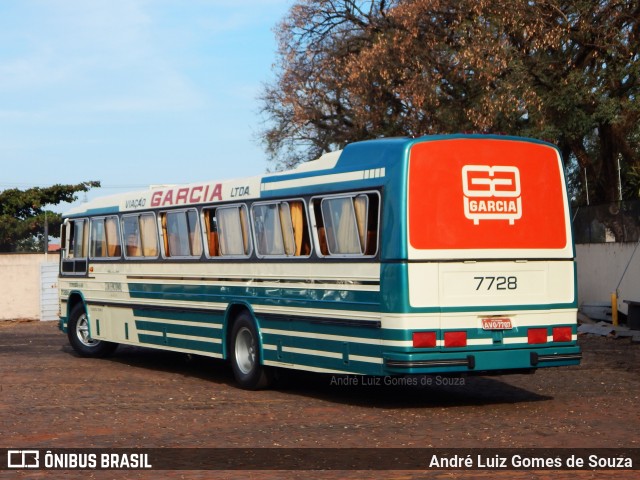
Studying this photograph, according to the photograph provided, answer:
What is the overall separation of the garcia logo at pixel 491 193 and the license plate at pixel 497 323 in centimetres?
108

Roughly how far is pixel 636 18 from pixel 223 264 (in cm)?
1510

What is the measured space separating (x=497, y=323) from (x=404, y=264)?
1.33 meters

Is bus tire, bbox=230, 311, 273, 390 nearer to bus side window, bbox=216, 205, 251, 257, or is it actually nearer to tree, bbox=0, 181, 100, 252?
bus side window, bbox=216, 205, 251, 257

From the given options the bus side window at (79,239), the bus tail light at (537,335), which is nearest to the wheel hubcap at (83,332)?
the bus side window at (79,239)

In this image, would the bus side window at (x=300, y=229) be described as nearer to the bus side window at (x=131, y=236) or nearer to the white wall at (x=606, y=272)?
the bus side window at (x=131, y=236)

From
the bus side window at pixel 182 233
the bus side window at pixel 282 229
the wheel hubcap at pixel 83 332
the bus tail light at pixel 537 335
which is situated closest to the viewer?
the bus tail light at pixel 537 335

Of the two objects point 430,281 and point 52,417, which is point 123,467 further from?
point 430,281

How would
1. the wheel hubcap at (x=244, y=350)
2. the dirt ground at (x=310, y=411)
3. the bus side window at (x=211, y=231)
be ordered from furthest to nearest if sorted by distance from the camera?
1. the bus side window at (x=211, y=231)
2. the wheel hubcap at (x=244, y=350)
3. the dirt ground at (x=310, y=411)

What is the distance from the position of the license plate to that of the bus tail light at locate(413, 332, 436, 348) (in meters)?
0.66

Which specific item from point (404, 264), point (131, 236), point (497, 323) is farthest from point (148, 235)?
point (497, 323)

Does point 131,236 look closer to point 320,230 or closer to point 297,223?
point 297,223

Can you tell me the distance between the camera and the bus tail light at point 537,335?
518 inches

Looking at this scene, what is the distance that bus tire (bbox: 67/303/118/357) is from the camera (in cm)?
2041

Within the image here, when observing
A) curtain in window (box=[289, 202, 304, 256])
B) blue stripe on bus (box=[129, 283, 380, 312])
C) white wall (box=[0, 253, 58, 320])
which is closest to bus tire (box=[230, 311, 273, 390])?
blue stripe on bus (box=[129, 283, 380, 312])
